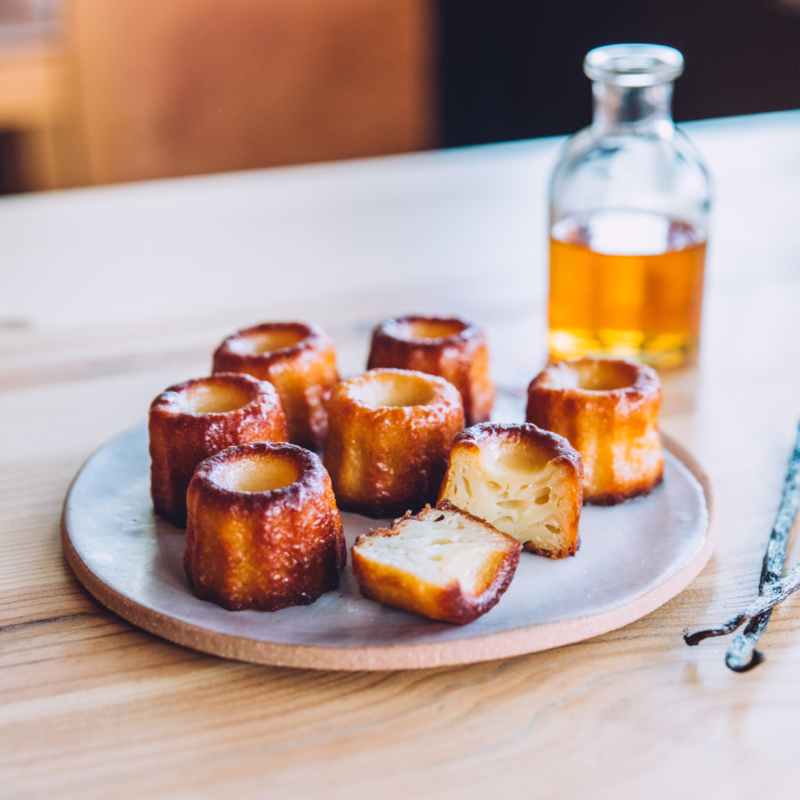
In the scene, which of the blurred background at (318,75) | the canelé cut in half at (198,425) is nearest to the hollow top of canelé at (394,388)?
the canelé cut in half at (198,425)

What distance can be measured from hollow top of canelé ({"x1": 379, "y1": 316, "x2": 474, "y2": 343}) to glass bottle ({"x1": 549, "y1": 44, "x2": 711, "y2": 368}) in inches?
11.9

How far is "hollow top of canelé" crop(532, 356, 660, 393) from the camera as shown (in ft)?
3.82

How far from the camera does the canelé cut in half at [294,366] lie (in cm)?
124

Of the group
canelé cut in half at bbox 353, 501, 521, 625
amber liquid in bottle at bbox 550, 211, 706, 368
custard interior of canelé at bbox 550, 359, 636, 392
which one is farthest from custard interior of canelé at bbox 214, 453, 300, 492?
amber liquid in bottle at bbox 550, 211, 706, 368

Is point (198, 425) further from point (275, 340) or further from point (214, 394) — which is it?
point (275, 340)

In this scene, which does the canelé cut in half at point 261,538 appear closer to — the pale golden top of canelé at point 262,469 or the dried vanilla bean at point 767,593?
the pale golden top of canelé at point 262,469

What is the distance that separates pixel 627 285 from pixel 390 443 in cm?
58

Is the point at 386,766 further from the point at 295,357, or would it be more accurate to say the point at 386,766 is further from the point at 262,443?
the point at 295,357

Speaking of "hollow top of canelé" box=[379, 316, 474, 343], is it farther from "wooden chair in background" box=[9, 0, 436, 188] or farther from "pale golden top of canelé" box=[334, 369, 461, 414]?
"wooden chair in background" box=[9, 0, 436, 188]

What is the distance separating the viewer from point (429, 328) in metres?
1.34

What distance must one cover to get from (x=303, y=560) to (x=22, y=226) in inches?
64.1

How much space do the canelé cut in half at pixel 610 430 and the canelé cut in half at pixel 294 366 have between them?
→ 29 centimetres

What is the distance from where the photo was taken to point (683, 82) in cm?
468

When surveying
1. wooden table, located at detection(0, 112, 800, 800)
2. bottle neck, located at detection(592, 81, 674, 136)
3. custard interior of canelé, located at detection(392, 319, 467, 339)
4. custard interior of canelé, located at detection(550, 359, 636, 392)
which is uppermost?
bottle neck, located at detection(592, 81, 674, 136)
